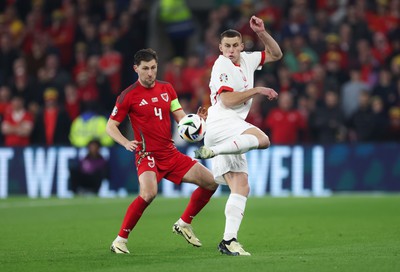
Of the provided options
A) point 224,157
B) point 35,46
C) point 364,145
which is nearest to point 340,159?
point 364,145

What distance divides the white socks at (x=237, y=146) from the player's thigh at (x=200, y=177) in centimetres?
125

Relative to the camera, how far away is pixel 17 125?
23375mm

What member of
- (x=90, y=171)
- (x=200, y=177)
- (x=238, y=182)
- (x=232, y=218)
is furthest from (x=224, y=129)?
(x=90, y=171)

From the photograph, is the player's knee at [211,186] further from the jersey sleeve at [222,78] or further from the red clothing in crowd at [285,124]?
the red clothing in crowd at [285,124]

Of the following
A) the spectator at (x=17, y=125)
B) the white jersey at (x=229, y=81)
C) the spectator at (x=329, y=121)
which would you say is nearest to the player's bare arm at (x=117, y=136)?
the white jersey at (x=229, y=81)

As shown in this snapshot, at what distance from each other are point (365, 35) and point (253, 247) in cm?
1239

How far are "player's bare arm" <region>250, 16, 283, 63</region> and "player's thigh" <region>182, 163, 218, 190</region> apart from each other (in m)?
1.52

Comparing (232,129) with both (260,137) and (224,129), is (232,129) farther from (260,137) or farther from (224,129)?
(260,137)

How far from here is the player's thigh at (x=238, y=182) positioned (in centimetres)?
1055

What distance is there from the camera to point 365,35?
2292 cm

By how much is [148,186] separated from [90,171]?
1068 cm

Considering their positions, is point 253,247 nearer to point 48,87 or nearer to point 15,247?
point 15,247

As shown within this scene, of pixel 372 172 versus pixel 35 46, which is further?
pixel 35 46

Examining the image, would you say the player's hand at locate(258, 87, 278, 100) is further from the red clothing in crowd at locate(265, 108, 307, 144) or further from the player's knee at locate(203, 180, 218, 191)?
the red clothing in crowd at locate(265, 108, 307, 144)
